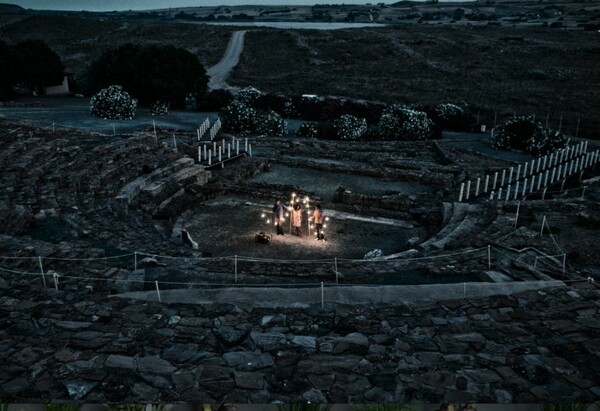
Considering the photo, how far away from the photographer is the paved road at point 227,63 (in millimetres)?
52328

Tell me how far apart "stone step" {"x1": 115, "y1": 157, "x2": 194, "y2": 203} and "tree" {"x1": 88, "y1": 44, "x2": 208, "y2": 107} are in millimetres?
17146

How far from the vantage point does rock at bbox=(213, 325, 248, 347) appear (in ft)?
21.8

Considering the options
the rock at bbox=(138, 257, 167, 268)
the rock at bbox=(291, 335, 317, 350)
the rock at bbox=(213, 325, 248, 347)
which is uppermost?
the rock at bbox=(291, 335, 317, 350)

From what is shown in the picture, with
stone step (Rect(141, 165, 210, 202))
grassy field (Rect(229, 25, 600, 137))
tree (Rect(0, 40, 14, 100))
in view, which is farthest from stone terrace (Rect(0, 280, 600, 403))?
tree (Rect(0, 40, 14, 100))

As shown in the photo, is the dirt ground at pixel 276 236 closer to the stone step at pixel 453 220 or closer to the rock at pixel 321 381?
the stone step at pixel 453 220

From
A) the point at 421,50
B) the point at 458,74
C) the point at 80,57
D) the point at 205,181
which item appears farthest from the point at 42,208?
the point at 421,50

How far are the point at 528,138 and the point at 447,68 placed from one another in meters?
38.0

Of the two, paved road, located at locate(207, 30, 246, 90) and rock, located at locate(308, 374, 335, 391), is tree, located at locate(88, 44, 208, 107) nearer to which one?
paved road, located at locate(207, 30, 246, 90)

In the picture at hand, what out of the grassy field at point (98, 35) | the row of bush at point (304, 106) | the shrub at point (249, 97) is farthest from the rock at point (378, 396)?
the grassy field at point (98, 35)

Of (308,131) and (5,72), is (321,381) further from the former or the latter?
(5,72)

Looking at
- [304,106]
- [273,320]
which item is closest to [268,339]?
[273,320]

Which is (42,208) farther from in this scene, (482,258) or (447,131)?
(447,131)

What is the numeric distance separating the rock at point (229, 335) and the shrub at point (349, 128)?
2475 centimetres

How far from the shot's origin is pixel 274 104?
3828 centimetres
